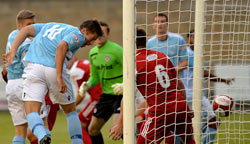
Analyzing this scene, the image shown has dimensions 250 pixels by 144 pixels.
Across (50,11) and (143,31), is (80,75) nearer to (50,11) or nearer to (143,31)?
(143,31)

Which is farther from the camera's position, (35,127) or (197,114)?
(197,114)

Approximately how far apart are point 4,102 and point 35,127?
7.72 m

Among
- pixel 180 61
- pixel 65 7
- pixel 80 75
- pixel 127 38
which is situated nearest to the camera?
pixel 127 38

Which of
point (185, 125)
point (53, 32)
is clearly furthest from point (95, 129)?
point (185, 125)

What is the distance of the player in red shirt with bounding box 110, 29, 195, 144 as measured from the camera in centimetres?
498

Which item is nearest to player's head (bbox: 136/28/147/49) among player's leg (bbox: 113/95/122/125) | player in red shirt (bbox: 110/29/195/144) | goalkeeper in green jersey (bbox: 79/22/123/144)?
player in red shirt (bbox: 110/29/195/144)

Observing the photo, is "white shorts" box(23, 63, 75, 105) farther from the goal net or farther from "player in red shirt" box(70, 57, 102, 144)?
"player in red shirt" box(70, 57, 102, 144)

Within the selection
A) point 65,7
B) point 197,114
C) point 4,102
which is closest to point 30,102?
point 197,114

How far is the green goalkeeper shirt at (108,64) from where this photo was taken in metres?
7.35

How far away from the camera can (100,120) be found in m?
7.18

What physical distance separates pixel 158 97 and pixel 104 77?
8.13ft

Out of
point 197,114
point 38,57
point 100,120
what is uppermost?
point 38,57

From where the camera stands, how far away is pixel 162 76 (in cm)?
500

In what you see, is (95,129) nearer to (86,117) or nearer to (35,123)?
(86,117)
